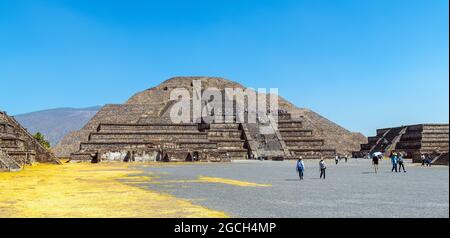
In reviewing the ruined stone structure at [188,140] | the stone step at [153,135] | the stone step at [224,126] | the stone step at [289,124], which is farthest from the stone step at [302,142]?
the stone step at [153,135]

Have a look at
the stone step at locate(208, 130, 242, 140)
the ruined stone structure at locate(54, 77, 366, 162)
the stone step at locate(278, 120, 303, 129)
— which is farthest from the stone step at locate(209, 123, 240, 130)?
the stone step at locate(278, 120, 303, 129)

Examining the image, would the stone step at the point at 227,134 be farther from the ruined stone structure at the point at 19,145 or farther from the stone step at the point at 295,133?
the ruined stone structure at the point at 19,145

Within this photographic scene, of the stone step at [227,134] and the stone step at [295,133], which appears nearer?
the stone step at [227,134]

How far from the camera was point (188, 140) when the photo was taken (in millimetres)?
58094

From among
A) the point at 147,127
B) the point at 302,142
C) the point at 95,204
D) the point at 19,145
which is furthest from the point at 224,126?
the point at 95,204

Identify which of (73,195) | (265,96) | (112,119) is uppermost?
(265,96)

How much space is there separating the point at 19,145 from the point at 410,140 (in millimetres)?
55126

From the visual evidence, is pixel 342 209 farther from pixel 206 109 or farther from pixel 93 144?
pixel 206 109

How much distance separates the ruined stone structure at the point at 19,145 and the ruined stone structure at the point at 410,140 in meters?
45.1

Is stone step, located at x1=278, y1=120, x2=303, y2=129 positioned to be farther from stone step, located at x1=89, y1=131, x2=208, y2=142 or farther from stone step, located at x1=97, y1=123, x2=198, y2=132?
stone step, located at x1=89, y1=131, x2=208, y2=142

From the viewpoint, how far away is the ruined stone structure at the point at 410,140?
208 ft
